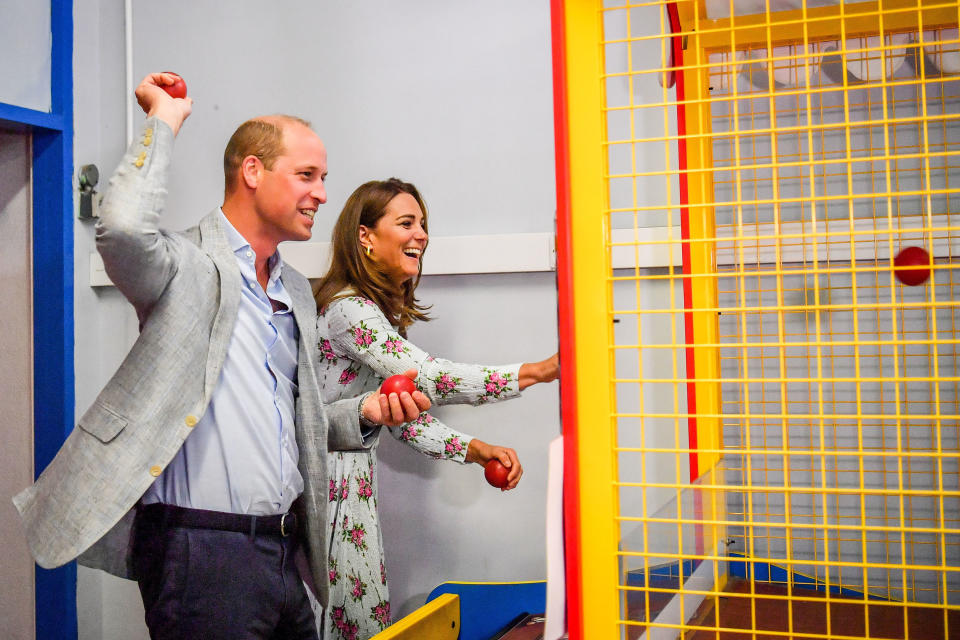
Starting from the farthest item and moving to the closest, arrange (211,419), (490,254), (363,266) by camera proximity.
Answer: (490,254), (363,266), (211,419)

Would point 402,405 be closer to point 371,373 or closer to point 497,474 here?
point 497,474

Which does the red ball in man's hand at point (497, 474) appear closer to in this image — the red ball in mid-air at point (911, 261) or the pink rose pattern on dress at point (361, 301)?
the pink rose pattern on dress at point (361, 301)

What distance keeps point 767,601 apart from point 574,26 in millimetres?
1038

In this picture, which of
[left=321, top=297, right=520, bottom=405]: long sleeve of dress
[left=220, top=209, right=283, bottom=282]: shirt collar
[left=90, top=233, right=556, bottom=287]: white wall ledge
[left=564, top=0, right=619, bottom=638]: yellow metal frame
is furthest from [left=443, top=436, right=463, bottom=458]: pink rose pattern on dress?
[left=564, top=0, right=619, bottom=638]: yellow metal frame

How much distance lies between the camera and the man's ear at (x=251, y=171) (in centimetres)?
162

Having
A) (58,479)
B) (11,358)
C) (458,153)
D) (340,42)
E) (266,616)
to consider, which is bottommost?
(266,616)

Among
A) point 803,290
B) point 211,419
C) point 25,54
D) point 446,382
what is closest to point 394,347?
point 446,382

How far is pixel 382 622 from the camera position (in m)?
1.96

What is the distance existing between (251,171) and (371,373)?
2.28 ft

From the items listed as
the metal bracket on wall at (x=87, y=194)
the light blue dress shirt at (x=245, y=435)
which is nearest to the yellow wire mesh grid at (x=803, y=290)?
the light blue dress shirt at (x=245, y=435)

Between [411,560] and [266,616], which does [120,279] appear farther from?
[411,560]

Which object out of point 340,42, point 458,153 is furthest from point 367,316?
point 340,42

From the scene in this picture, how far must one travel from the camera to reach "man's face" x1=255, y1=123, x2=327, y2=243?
5.31ft

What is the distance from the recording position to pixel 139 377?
52.9 inches
